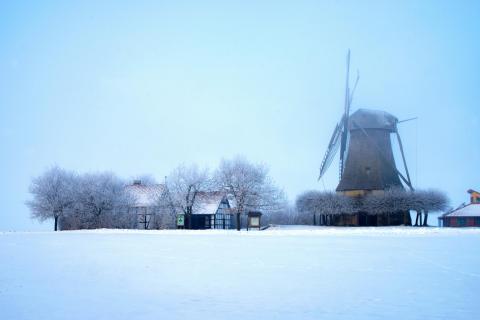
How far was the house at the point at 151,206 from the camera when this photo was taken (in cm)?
5131

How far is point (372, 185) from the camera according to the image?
4881 cm

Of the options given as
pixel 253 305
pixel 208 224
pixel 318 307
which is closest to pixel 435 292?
pixel 318 307

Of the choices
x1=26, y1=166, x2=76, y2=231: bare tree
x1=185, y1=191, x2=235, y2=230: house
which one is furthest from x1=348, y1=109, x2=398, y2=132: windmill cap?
x1=26, y1=166, x2=76, y2=231: bare tree

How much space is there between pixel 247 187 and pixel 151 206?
41.0 ft

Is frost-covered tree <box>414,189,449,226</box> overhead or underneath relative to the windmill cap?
underneath

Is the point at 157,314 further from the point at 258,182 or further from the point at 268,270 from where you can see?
the point at 258,182

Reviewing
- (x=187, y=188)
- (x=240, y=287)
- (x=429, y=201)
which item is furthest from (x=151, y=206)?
(x=240, y=287)

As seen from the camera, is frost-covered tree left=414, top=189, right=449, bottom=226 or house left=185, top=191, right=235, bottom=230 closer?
frost-covered tree left=414, top=189, right=449, bottom=226

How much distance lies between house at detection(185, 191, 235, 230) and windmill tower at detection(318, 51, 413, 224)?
13209 mm

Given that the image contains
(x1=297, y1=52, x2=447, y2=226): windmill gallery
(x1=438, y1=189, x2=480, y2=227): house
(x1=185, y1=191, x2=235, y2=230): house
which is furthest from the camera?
(x1=438, y1=189, x2=480, y2=227): house

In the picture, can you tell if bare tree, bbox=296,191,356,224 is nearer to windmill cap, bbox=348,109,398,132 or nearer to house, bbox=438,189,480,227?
windmill cap, bbox=348,109,398,132

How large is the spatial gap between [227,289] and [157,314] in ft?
7.98

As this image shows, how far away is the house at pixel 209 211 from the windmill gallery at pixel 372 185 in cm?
1079

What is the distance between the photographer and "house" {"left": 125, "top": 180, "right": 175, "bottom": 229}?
51312mm
